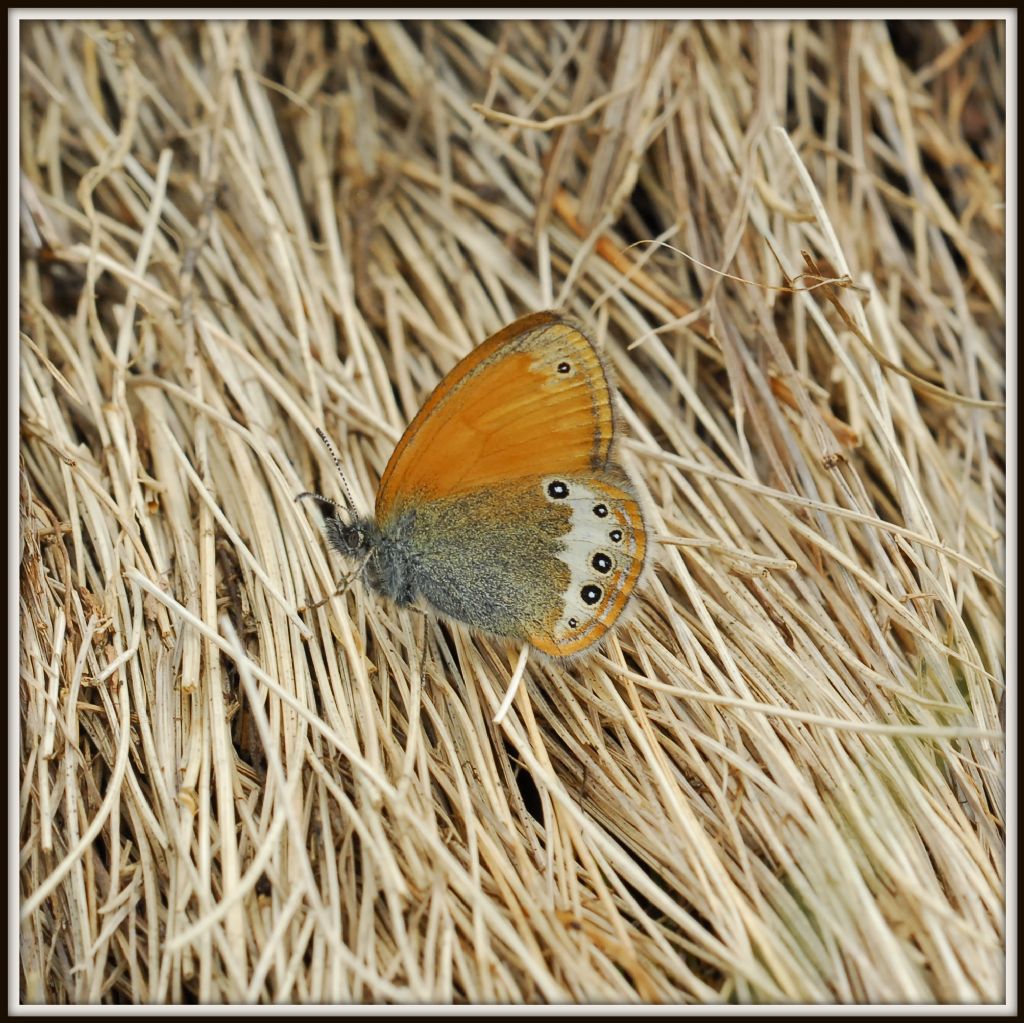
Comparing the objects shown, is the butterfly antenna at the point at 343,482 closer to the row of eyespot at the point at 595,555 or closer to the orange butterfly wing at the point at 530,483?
the orange butterfly wing at the point at 530,483

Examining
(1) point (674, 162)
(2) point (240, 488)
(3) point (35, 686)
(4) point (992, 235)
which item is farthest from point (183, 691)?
(4) point (992, 235)

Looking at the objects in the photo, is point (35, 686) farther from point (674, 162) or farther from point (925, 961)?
point (674, 162)

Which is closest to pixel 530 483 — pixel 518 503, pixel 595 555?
pixel 518 503

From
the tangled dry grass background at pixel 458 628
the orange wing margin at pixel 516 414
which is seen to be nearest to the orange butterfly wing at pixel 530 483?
the orange wing margin at pixel 516 414

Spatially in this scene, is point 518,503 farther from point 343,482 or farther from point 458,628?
point 343,482

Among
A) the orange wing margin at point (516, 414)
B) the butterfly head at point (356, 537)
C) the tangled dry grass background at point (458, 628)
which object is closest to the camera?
A: the tangled dry grass background at point (458, 628)

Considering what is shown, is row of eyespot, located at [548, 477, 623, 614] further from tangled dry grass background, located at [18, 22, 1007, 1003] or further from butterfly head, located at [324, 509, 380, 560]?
butterfly head, located at [324, 509, 380, 560]

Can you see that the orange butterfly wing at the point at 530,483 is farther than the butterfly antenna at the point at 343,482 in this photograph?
No
